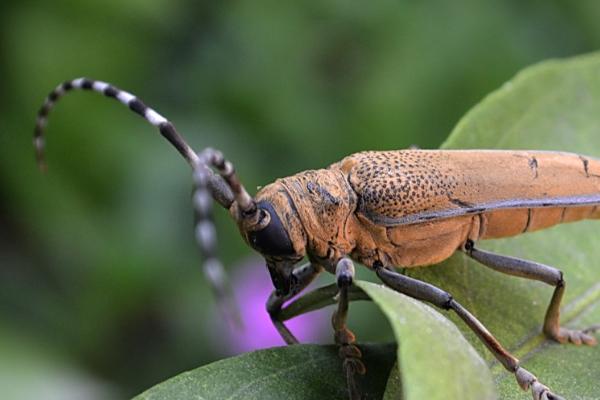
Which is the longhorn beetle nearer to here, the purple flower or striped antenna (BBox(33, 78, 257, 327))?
striped antenna (BBox(33, 78, 257, 327))

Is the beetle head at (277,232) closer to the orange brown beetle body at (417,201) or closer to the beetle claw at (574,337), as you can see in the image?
the orange brown beetle body at (417,201)

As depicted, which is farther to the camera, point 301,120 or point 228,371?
point 301,120

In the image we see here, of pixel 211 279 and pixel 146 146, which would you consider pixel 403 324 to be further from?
pixel 146 146

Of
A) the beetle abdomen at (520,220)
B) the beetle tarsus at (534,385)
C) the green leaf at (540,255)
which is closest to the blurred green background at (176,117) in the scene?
the green leaf at (540,255)

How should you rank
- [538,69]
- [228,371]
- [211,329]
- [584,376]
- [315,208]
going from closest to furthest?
[228,371] < [584,376] < [315,208] < [538,69] < [211,329]

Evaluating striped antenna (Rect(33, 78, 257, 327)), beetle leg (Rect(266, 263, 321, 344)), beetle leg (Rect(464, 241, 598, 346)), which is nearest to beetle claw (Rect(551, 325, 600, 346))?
beetle leg (Rect(464, 241, 598, 346))

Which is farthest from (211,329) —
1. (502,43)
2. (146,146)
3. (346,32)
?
(502,43)
